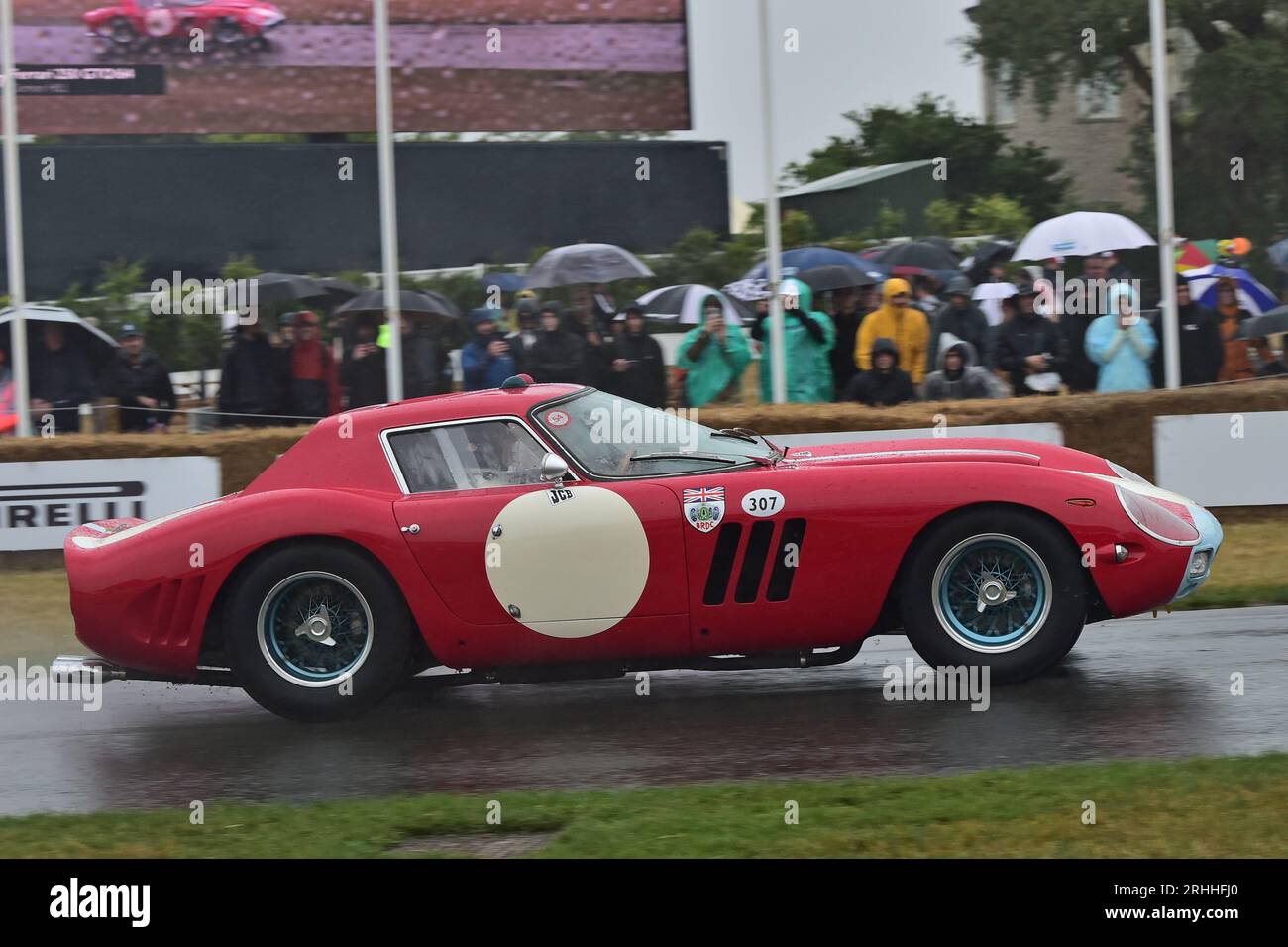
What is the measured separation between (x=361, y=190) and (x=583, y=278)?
2708 millimetres

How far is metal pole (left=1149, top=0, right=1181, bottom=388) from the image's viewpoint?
13195 millimetres

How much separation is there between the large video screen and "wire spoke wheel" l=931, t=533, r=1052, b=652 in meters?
8.41

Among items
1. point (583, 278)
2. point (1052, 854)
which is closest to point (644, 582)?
point (1052, 854)

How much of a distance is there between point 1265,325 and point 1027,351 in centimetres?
204

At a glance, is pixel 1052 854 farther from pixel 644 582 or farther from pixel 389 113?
pixel 389 113

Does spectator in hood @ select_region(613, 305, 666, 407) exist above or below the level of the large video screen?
below

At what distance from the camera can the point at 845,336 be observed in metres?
12.6

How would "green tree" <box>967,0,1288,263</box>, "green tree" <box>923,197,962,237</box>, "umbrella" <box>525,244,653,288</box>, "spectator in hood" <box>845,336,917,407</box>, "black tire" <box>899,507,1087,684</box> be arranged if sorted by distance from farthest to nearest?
"green tree" <box>967,0,1288,263</box> → "green tree" <box>923,197,962,237</box> → "umbrella" <box>525,244,653,288</box> → "spectator in hood" <box>845,336,917,407</box> → "black tire" <box>899,507,1087,684</box>

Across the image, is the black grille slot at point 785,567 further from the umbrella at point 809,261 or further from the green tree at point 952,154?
the green tree at point 952,154

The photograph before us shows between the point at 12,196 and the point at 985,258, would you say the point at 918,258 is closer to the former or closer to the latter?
the point at 985,258

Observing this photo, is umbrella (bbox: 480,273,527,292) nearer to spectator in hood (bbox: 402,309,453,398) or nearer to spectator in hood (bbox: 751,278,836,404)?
spectator in hood (bbox: 402,309,453,398)

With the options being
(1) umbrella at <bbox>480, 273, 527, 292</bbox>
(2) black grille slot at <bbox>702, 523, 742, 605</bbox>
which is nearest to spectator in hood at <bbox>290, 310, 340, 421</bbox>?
(1) umbrella at <bbox>480, 273, 527, 292</bbox>

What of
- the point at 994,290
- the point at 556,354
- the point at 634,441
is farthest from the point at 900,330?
the point at 634,441

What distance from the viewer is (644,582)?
265 inches
